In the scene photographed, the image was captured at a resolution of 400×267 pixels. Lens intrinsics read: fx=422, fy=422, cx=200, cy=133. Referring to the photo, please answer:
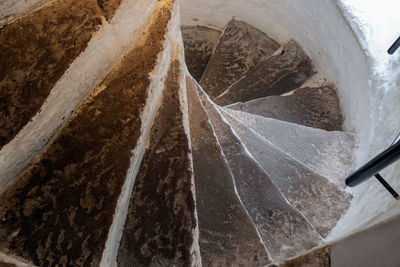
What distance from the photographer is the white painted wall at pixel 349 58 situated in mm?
2443

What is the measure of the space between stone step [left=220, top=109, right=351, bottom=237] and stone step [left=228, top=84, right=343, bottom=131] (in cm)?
76

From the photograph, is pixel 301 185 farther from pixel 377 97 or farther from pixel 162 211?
pixel 162 211

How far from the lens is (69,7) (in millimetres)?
1770

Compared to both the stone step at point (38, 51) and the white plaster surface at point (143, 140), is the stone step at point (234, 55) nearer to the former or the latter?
the white plaster surface at point (143, 140)

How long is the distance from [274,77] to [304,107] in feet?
1.72

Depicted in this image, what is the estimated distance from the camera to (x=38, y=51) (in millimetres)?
1639

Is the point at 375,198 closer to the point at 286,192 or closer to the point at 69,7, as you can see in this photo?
the point at 286,192

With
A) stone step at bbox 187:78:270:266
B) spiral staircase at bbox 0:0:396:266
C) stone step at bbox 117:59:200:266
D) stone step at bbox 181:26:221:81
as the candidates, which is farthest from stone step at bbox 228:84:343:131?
stone step at bbox 117:59:200:266

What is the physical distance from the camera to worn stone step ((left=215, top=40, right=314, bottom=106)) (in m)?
4.04

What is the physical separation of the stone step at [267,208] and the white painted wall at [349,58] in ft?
0.70

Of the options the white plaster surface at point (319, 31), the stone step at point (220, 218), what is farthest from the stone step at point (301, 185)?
the stone step at point (220, 218)

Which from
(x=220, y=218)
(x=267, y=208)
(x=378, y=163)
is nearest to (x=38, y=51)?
(x=220, y=218)

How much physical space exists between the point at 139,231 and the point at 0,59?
0.92m

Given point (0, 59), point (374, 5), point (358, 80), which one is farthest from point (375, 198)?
point (0, 59)
